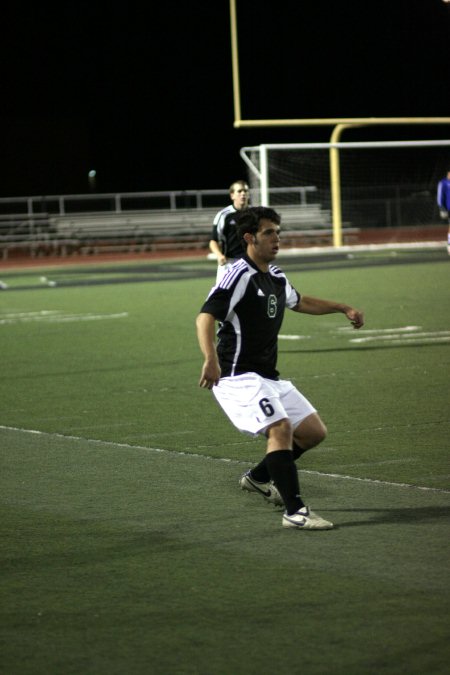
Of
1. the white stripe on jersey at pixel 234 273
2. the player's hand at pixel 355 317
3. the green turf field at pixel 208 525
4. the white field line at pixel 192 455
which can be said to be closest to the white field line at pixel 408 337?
the green turf field at pixel 208 525

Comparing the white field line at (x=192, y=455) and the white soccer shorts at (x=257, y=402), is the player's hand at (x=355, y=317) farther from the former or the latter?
the white field line at (x=192, y=455)

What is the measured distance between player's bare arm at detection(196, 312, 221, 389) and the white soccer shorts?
24cm

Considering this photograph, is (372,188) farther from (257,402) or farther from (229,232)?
(257,402)

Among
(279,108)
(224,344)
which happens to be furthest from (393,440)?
(279,108)

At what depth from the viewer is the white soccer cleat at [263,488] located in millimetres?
7078

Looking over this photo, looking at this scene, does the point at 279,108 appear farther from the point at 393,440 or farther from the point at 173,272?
the point at 393,440

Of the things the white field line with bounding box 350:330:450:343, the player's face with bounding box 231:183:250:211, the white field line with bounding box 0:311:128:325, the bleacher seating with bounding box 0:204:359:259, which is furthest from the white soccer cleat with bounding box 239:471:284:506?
the bleacher seating with bounding box 0:204:359:259

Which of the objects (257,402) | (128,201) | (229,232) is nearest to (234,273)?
(257,402)

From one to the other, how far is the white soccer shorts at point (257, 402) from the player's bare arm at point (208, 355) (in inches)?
9.3

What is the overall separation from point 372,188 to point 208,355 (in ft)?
122

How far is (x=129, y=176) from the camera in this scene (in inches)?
2254

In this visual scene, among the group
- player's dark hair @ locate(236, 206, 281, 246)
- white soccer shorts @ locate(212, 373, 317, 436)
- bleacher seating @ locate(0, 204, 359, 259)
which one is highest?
player's dark hair @ locate(236, 206, 281, 246)

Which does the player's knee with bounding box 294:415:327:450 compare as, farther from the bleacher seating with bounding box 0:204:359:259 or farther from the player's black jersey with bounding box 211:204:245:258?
the bleacher seating with bounding box 0:204:359:259

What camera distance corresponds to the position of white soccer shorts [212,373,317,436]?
6.58m
